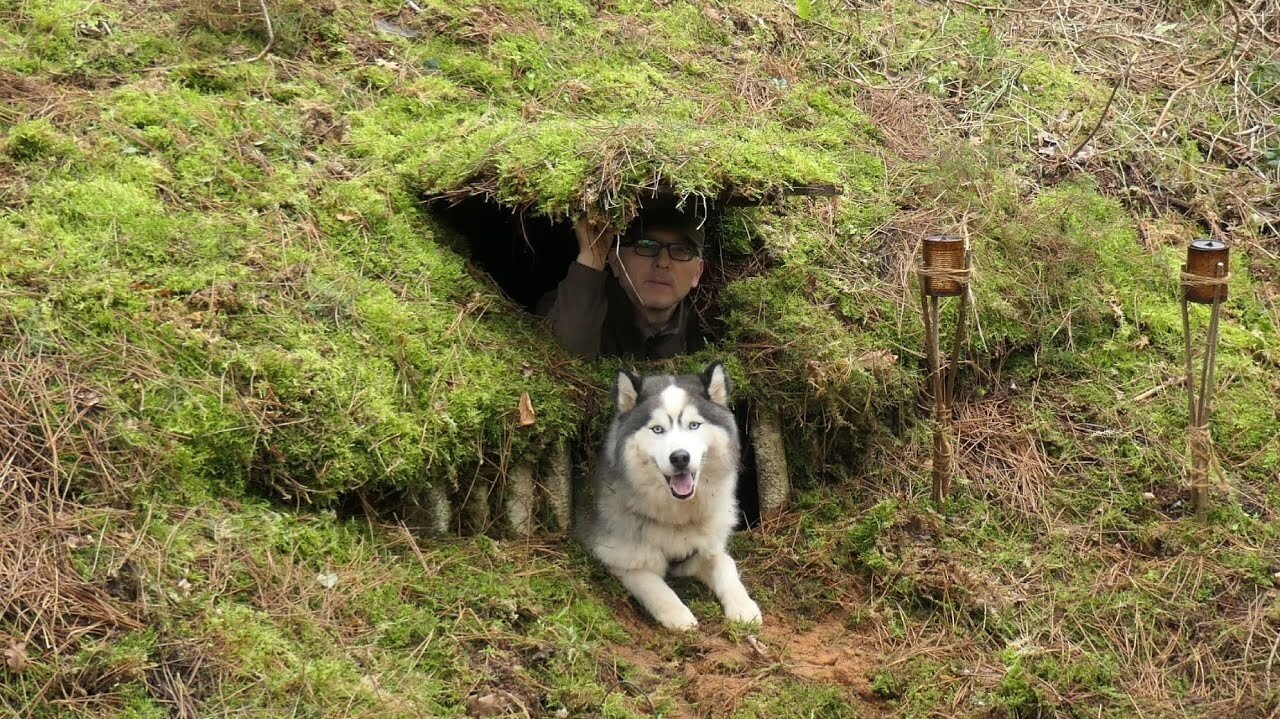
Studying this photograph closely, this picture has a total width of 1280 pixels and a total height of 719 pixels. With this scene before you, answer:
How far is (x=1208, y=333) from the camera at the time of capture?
4.89 m

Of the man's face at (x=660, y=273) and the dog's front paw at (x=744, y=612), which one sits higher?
the man's face at (x=660, y=273)

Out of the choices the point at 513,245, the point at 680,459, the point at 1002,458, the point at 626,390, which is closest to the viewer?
the point at 680,459

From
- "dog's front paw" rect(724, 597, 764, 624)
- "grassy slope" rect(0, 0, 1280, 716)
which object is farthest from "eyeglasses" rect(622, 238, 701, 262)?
"dog's front paw" rect(724, 597, 764, 624)

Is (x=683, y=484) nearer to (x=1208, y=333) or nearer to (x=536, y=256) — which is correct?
(x=1208, y=333)

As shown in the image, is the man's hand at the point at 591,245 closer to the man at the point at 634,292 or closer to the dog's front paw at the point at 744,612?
the man at the point at 634,292

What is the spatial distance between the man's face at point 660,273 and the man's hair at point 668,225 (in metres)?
0.03

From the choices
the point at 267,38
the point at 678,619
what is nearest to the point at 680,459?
the point at 678,619

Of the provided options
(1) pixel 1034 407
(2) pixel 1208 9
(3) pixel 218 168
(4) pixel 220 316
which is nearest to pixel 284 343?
(4) pixel 220 316

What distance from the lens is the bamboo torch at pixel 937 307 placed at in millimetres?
4805

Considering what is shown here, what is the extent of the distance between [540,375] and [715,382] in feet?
2.67

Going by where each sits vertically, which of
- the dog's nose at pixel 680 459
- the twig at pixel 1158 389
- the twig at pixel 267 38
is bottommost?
the twig at pixel 1158 389

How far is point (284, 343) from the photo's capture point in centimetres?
455

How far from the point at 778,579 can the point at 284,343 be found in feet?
8.12

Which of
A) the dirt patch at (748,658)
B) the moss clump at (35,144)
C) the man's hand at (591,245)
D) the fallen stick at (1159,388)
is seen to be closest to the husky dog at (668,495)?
the dirt patch at (748,658)
